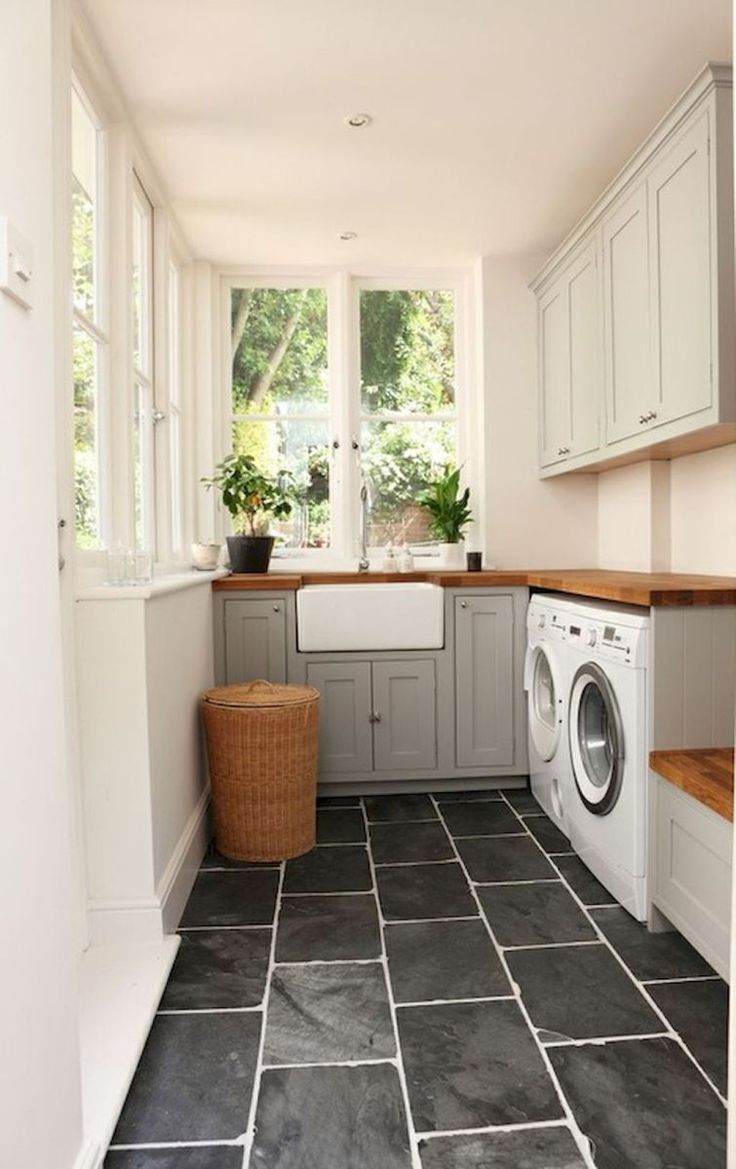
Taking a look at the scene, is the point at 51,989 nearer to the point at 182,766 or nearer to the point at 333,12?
the point at 182,766

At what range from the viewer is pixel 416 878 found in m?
2.50

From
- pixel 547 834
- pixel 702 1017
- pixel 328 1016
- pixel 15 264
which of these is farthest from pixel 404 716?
pixel 15 264

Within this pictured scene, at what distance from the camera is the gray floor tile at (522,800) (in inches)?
124

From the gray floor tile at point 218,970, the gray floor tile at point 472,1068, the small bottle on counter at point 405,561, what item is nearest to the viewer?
the gray floor tile at point 472,1068

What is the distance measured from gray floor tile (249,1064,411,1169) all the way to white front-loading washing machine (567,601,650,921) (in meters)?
0.95

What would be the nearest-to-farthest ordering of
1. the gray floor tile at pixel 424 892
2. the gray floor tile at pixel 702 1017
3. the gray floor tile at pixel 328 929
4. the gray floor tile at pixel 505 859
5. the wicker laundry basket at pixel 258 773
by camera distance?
the gray floor tile at pixel 702 1017
the gray floor tile at pixel 328 929
the gray floor tile at pixel 424 892
the gray floor tile at pixel 505 859
the wicker laundry basket at pixel 258 773

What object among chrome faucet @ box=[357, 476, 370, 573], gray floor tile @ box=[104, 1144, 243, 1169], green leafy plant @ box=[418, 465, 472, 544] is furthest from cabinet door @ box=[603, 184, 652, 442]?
gray floor tile @ box=[104, 1144, 243, 1169]

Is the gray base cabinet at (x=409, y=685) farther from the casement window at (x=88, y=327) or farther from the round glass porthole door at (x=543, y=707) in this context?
the casement window at (x=88, y=327)

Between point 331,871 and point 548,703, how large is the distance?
1089mm

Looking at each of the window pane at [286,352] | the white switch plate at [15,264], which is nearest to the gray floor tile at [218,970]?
the white switch plate at [15,264]

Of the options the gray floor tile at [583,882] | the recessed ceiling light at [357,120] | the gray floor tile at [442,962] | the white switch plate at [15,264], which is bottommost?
the gray floor tile at [442,962]

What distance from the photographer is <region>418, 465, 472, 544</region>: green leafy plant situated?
390 centimetres

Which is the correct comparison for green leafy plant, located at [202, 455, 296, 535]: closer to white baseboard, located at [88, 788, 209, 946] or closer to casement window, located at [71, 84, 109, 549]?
casement window, located at [71, 84, 109, 549]

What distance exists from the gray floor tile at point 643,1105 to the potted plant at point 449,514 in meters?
2.56
